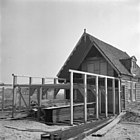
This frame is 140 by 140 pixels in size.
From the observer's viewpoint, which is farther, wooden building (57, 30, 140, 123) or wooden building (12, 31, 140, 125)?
wooden building (57, 30, 140, 123)

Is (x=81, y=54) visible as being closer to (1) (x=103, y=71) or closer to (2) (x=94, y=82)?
(1) (x=103, y=71)

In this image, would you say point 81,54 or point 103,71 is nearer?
point 103,71

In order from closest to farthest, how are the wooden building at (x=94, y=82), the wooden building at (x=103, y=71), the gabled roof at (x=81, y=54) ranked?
the wooden building at (x=94, y=82) < the wooden building at (x=103, y=71) < the gabled roof at (x=81, y=54)

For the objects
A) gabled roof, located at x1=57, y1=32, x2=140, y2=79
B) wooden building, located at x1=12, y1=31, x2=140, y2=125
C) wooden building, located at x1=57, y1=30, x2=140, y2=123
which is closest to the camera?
wooden building, located at x1=12, y1=31, x2=140, y2=125

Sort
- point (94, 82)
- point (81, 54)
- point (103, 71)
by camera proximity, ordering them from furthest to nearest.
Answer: point (81, 54) → point (94, 82) → point (103, 71)

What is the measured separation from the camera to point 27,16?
5.61 meters

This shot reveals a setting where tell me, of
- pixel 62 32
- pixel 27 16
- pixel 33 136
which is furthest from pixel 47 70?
pixel 27 16

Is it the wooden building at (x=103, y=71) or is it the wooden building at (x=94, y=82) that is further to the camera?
the wooden building at (x=103, y=71)

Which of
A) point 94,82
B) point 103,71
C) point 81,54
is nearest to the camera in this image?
point 103,71

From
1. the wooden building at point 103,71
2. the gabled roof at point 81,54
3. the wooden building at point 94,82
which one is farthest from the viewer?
the gabled roof at point 81,54

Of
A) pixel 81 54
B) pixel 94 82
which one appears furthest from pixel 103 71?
pixel 81 54

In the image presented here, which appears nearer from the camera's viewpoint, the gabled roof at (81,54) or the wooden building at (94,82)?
the wooden building at (94,82)

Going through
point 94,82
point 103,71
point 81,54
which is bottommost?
point 94,82

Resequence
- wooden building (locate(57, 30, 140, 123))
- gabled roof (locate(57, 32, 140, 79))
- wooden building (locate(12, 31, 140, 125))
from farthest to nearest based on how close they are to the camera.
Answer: gabled roof (locate(57, 32, 140, 79)), wooden building (locate(57, 30, 140, 123)), wooden building (locate(12, 31, 140, 125))
